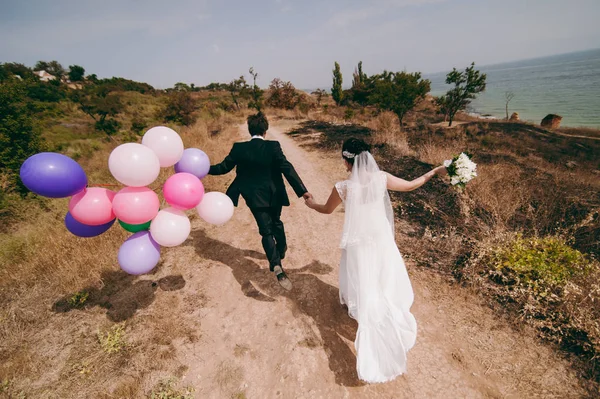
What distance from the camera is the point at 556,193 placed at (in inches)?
200

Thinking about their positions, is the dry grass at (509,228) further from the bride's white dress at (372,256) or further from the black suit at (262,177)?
the black suit at (262,177)

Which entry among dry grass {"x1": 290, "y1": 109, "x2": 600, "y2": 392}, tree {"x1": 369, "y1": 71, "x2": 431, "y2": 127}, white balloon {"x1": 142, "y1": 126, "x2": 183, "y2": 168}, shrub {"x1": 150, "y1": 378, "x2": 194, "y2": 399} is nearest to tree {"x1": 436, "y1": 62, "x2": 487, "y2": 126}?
tree {"x1": 369, "y1": 71, "x2": 431, "y2": 127}

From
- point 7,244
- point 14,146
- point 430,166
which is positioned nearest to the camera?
point 7,244

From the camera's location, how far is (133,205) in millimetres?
2420

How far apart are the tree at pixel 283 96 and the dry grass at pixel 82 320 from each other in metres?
22.7

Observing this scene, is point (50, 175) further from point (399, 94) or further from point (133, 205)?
point (399, 94)

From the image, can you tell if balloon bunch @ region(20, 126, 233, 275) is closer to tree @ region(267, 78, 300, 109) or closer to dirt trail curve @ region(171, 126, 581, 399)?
dirt trail curve @ region(171, 126, 581, 399)

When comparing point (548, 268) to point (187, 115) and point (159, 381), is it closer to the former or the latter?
point (159, 381)

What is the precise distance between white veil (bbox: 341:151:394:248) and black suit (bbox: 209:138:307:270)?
737mm

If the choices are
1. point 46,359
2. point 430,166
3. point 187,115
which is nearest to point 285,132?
point 430,166

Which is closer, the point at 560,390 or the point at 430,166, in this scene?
the point at 560,390

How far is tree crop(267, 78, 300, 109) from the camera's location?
81.8 feet

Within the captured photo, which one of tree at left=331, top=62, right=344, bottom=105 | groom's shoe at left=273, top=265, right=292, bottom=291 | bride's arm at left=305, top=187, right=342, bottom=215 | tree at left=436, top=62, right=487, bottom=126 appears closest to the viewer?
bride's arm at left=305, top=187, right=342, bottom=215

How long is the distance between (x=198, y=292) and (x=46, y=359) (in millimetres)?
1741
